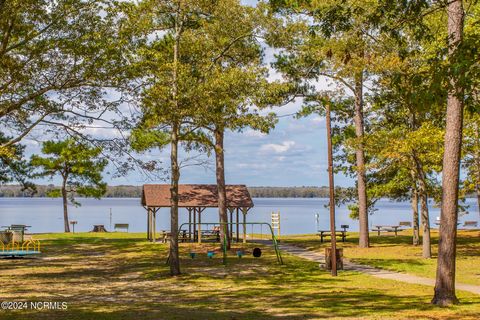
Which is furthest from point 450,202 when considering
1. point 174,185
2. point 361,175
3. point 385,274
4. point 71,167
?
point 71,167

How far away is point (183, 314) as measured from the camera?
513 inches

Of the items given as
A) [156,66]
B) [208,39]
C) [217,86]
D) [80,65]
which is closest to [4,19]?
[80,65]

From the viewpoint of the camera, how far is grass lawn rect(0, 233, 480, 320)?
13211 millimetres

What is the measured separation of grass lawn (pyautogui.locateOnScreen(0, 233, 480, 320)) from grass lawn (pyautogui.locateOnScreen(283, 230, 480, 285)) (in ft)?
9.54

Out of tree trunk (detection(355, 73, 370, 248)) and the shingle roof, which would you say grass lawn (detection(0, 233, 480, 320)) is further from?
the shingle roof

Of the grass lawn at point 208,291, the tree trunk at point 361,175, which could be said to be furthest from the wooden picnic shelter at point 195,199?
the grass lawn at point 208,291

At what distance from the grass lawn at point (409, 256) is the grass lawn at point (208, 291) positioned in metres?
2.91

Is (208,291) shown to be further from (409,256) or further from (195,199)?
(195,199)

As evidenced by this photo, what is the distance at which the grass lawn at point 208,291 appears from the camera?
43.3ft

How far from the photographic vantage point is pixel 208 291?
685 inches

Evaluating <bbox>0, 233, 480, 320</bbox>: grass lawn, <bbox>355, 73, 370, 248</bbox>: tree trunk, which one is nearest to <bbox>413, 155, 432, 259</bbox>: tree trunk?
<bbox>355, 73, 370, 248</bbox>: tree trunk

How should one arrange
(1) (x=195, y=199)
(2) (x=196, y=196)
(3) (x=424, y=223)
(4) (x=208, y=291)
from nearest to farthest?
1. (4) (x=208, y=291)
2. (3) (x=424, y=223)
3. (1) (x=195, y=199)
4. (2) (x=196, y=196)

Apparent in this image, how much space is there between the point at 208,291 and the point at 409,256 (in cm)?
1363

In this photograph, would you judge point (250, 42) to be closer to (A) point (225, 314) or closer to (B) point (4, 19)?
(B) point (4, 19)
